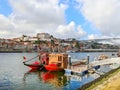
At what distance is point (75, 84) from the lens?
158ft

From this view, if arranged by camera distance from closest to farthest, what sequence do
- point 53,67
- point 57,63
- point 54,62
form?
point 53,67
point 57,63
point 54,62

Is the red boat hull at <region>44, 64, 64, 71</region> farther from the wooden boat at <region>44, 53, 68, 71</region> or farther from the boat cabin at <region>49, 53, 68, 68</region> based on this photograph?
the boat cabin at <region>49, 53, 68, 68</region>

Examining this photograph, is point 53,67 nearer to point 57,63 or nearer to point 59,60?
point 57,63

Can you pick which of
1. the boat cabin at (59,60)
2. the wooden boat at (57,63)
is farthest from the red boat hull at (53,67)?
the boat cabin at (59,60)

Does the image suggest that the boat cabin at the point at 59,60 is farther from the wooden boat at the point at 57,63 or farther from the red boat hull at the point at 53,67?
the red boat hull at the point at 53,67

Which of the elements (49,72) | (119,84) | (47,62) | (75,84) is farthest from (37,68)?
(119,84)

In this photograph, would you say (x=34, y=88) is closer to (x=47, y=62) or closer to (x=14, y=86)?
(x=14, y=86)

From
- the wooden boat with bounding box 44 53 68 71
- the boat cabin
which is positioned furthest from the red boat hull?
the boat cabin

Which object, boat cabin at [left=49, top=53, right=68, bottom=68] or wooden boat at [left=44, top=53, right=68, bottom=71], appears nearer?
wooden boat at [left=44, top=53, right=68, bottom=71]

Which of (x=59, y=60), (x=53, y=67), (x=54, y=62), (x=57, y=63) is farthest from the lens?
→ (x=54, y=62)

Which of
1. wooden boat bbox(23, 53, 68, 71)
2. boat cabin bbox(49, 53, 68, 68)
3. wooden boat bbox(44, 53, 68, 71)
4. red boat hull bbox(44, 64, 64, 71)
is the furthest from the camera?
boat cabin bbox(49, 53, 68, 68)

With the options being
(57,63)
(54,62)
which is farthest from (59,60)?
(54,62)

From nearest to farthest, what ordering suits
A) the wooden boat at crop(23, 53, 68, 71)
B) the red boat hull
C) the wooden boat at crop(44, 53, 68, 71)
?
the red boat hull → the wooden boat at crop(44, 53, 68, 71) → the wooden boat at crop(23, 53, 68, 71)

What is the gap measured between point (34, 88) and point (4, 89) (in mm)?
4487
